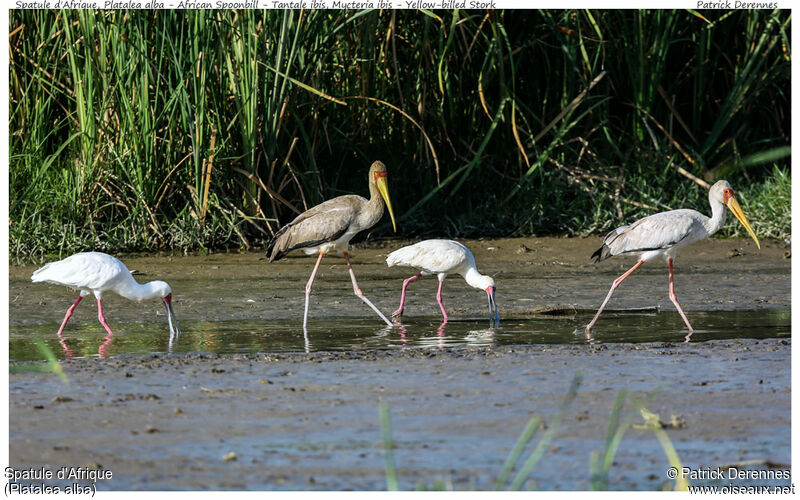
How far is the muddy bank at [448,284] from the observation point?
8.67m

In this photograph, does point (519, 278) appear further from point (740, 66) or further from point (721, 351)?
point (740, 66)

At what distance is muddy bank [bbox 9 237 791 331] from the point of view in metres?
8.67

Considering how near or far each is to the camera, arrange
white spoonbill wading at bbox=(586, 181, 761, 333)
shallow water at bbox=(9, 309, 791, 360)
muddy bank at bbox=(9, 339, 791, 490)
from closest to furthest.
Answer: muddy bank at bbox=(9, 339, 791, 490)
shallow water at bbox=(9, 309, 791, 360)
white spoonbill wading at bbox=(586, 181, 761, 333)

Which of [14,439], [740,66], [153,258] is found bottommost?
[153,258]

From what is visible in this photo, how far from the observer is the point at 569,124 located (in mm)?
12375

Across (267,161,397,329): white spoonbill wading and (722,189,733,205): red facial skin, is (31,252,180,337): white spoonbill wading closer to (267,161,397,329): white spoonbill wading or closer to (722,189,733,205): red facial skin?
(267,161,397,329): white spoonbill wading

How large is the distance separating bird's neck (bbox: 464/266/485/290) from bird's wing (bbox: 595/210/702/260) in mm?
946

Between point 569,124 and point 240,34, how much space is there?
3.89 metres

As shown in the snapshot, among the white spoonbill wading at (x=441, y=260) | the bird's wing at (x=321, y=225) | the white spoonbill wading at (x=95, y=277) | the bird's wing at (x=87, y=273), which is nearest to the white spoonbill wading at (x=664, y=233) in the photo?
the white spoonbill wading at (x=441, y=260)

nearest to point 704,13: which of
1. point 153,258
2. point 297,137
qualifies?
point 297,137

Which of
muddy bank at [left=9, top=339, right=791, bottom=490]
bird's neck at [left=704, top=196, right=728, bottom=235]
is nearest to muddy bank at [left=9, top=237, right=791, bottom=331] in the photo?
bird's neck at [left=704, top=196, right=728, bottom=235]

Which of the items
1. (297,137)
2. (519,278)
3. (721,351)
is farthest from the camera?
(297,137)

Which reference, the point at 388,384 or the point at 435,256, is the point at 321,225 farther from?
the point at 388,384

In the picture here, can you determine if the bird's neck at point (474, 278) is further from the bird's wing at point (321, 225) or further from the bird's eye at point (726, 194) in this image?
the bird's eye at point (726, 194)
